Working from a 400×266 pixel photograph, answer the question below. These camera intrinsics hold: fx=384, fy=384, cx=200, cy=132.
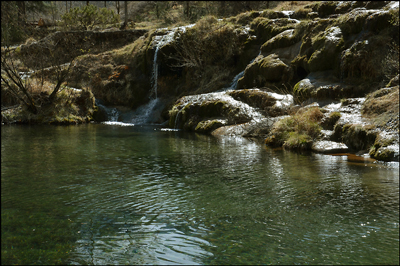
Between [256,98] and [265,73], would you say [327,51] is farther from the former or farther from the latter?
[256,98]

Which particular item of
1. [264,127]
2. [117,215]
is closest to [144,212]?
[117,215]

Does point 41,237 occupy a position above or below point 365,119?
below

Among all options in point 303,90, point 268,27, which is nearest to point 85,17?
point 268,27

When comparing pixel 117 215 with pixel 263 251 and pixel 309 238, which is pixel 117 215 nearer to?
pixel 263 251

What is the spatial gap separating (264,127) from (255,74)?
4.79 m

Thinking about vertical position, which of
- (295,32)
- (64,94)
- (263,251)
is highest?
(295,32)

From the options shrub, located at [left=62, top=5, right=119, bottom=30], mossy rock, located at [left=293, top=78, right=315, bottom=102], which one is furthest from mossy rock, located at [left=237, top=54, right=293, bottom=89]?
shrub, located at [left=62, top=5, right=119, bottom=30]

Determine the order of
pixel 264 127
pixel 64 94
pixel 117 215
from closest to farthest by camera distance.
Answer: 1. pixel 117 215
2. pixel 264 127
3. pixel 64 94

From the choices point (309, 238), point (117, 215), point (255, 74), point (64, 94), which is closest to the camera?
point (309, 238)

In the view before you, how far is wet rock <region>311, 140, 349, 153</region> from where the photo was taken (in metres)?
11.2

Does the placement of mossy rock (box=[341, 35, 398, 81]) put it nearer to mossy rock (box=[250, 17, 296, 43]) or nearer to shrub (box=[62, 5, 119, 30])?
mossy rock (box=[250, 17, 296, 43])

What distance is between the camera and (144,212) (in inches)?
219

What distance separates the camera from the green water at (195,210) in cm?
423

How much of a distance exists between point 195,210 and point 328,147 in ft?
23.0
